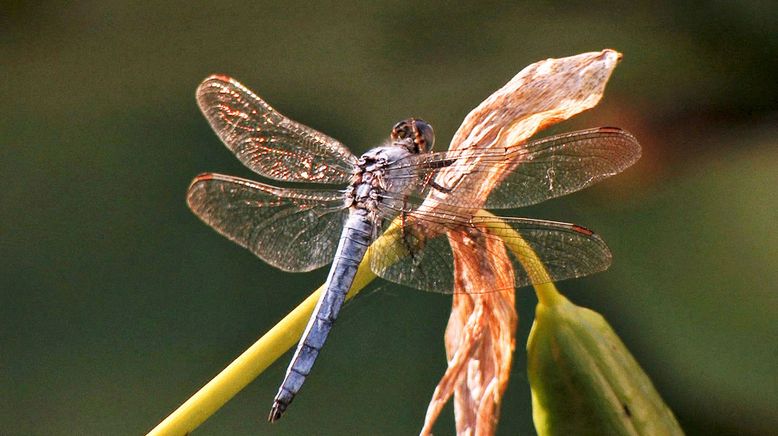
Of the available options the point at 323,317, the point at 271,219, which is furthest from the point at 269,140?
the point at 323,317

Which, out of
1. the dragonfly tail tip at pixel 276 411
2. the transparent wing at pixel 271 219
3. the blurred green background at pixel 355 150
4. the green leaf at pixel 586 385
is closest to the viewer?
the green leaf at pixel 586 385

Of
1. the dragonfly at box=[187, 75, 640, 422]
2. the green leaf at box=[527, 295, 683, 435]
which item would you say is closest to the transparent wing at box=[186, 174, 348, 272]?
the dragonfly at box=[187, 75, 640, 422]

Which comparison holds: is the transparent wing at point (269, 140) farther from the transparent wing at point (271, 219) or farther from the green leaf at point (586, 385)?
the green leaf at point (586, 385)

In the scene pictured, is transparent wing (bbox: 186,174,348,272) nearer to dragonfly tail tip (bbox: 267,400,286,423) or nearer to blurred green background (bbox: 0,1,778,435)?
dragonfly tail tip (bbox: 267,400,286,423)

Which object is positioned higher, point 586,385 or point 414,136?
point 414,136

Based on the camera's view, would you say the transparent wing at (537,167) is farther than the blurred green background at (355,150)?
No

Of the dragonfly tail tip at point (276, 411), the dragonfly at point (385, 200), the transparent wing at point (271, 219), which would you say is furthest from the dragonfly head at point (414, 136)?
the dragonfly tail tip at point (276, 411)

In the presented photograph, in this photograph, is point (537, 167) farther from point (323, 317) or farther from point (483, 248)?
point (323, 317)
